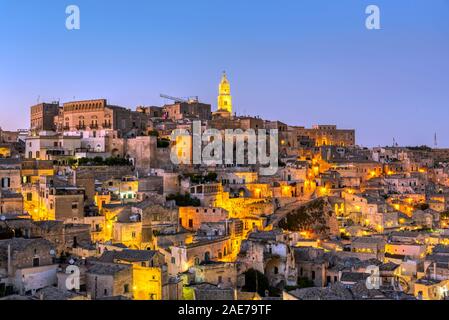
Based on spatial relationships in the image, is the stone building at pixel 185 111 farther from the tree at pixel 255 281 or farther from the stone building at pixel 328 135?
the tree at pixel 255 281

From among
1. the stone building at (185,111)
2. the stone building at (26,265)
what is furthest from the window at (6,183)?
the stone building at (185,111)

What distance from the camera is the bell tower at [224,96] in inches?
1895

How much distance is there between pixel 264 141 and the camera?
107 feet

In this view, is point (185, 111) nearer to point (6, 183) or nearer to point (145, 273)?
point (6, 183)

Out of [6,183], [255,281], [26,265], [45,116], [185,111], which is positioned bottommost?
[255,281]

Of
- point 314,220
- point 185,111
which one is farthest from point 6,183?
point 185,111

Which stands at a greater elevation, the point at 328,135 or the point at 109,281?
the point at 328,135

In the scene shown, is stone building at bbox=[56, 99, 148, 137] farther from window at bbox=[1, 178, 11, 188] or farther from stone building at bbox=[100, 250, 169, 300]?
stone building at bbox=[100, 250, 169, 300]

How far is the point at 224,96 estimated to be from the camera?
48.3m

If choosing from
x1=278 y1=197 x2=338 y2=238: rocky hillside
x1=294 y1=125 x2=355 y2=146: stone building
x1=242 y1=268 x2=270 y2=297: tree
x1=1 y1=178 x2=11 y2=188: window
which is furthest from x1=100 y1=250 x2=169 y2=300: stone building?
x1=294 y1=125 x2=355 y2=146: stone building

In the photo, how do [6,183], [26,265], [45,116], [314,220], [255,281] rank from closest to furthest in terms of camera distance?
[26,265]
[255,281]
[6,183]
[314,220]
[45,116]

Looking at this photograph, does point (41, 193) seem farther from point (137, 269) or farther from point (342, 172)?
point (342, 172)
